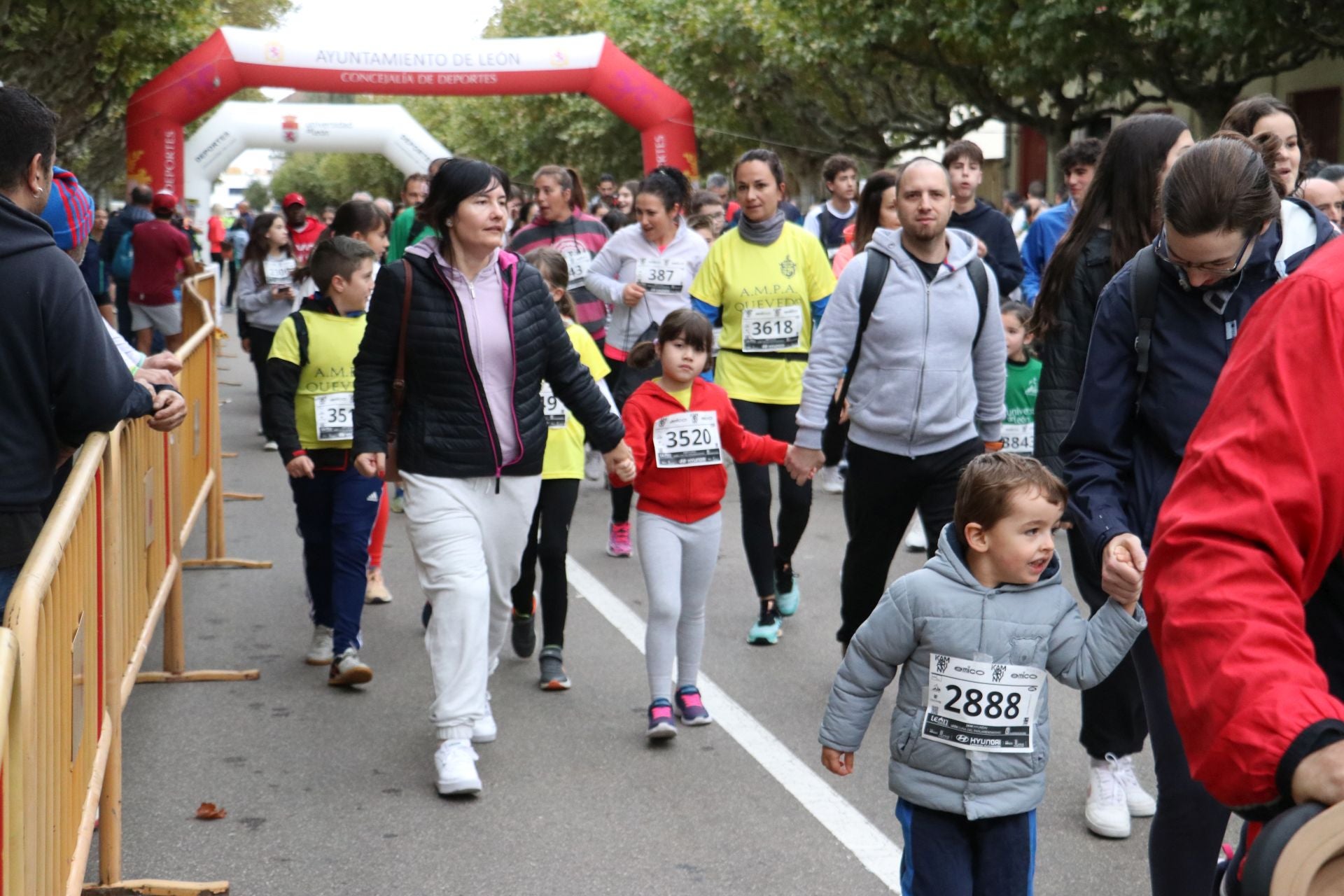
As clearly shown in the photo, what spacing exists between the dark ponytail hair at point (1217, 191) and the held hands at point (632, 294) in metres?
5.66

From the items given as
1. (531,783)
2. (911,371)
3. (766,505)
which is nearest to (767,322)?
(766,505)

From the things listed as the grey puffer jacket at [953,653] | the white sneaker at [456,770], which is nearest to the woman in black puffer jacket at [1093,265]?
the grey puffer jacket at [953,653]

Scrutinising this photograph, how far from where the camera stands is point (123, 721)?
592cm

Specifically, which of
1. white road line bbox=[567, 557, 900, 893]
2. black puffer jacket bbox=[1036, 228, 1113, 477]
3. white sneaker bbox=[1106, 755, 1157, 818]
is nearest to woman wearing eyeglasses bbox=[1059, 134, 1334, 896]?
black puffer jacket bbox=[1036, 228, 1113, 477]

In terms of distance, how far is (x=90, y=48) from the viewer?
90.3 feet

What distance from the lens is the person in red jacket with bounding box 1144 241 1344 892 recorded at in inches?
69.1

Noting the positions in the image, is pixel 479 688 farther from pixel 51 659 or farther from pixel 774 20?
pixel 774 20

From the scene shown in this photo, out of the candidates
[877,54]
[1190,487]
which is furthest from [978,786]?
[877,54]

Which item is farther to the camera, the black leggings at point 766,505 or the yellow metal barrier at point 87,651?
the black leggings at point 766,505

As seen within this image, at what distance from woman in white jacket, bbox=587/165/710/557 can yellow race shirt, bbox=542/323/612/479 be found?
2018mm

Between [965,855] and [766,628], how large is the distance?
135 inches

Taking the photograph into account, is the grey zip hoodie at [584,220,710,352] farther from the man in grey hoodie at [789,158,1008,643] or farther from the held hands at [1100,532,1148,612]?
the held hands at [1100,532,1148,612]

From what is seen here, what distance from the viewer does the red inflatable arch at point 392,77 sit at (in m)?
23.5

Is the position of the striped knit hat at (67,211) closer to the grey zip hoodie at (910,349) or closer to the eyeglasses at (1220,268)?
the grey zip hoodie at (910,349)
